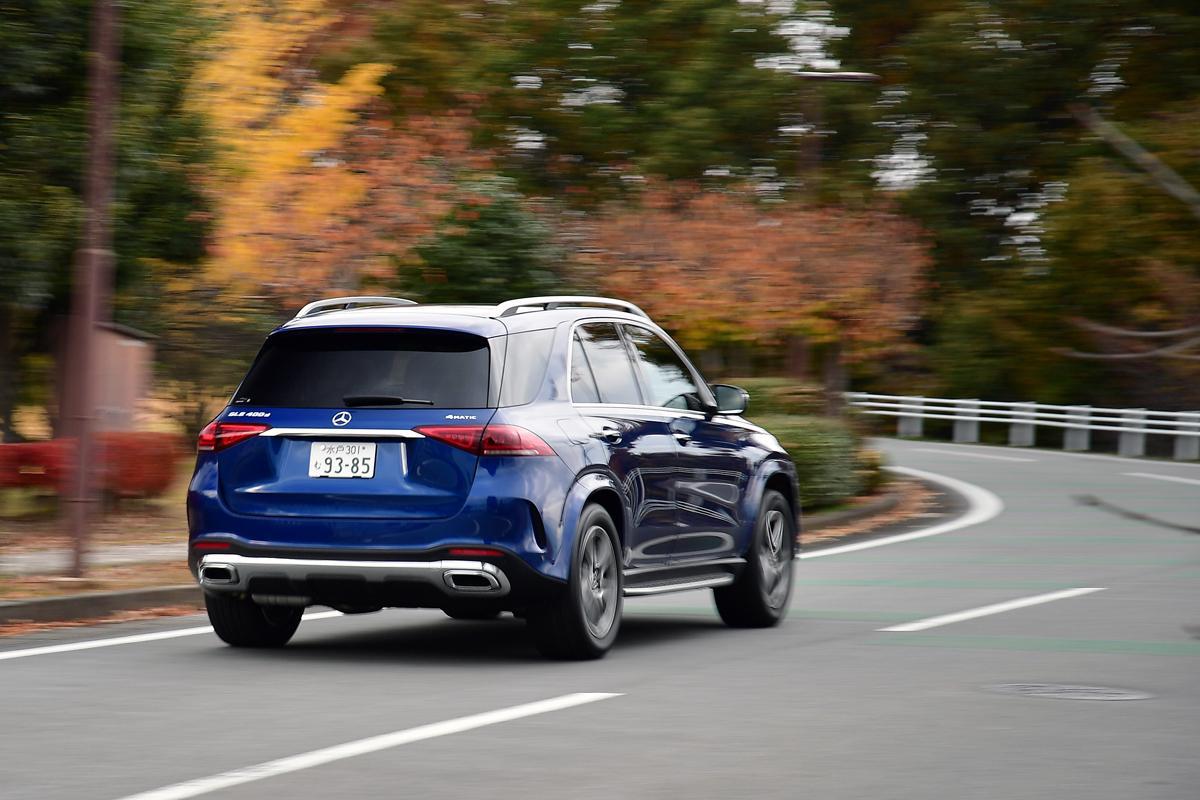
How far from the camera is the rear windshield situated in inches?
384

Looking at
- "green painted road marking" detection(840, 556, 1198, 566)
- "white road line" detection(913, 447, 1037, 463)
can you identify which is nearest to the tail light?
"green painted road marking" detection(840, 556, 1198, 566)

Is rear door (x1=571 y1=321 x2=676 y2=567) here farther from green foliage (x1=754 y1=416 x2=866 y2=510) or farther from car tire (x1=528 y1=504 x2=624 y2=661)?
green foliage (x1=754 y1=416 x2=866 y2=510)

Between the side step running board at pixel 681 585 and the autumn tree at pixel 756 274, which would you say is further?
the autumn tree at pixel 756 274

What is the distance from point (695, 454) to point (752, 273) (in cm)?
2291

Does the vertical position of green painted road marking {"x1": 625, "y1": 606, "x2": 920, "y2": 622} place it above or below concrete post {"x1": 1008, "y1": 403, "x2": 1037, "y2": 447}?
above

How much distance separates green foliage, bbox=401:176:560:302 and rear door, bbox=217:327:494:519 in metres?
16.4

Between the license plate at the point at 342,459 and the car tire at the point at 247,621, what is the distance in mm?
1145

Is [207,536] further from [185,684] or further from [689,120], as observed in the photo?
[689,120]

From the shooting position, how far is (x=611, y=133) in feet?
156

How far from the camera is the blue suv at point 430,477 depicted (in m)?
9.54

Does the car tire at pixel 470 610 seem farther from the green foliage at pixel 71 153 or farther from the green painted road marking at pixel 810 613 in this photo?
the green foliage at pixel 71 153

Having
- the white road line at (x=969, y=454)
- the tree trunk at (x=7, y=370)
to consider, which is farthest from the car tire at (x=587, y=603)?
the white road line at (x=969, y=454)

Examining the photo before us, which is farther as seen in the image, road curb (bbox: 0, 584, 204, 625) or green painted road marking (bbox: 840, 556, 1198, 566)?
green painted road marking (bbox: 840, 556, 1198, 566)

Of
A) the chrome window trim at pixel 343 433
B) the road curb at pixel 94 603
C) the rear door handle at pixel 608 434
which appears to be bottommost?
the road curb at pixel 94 603
